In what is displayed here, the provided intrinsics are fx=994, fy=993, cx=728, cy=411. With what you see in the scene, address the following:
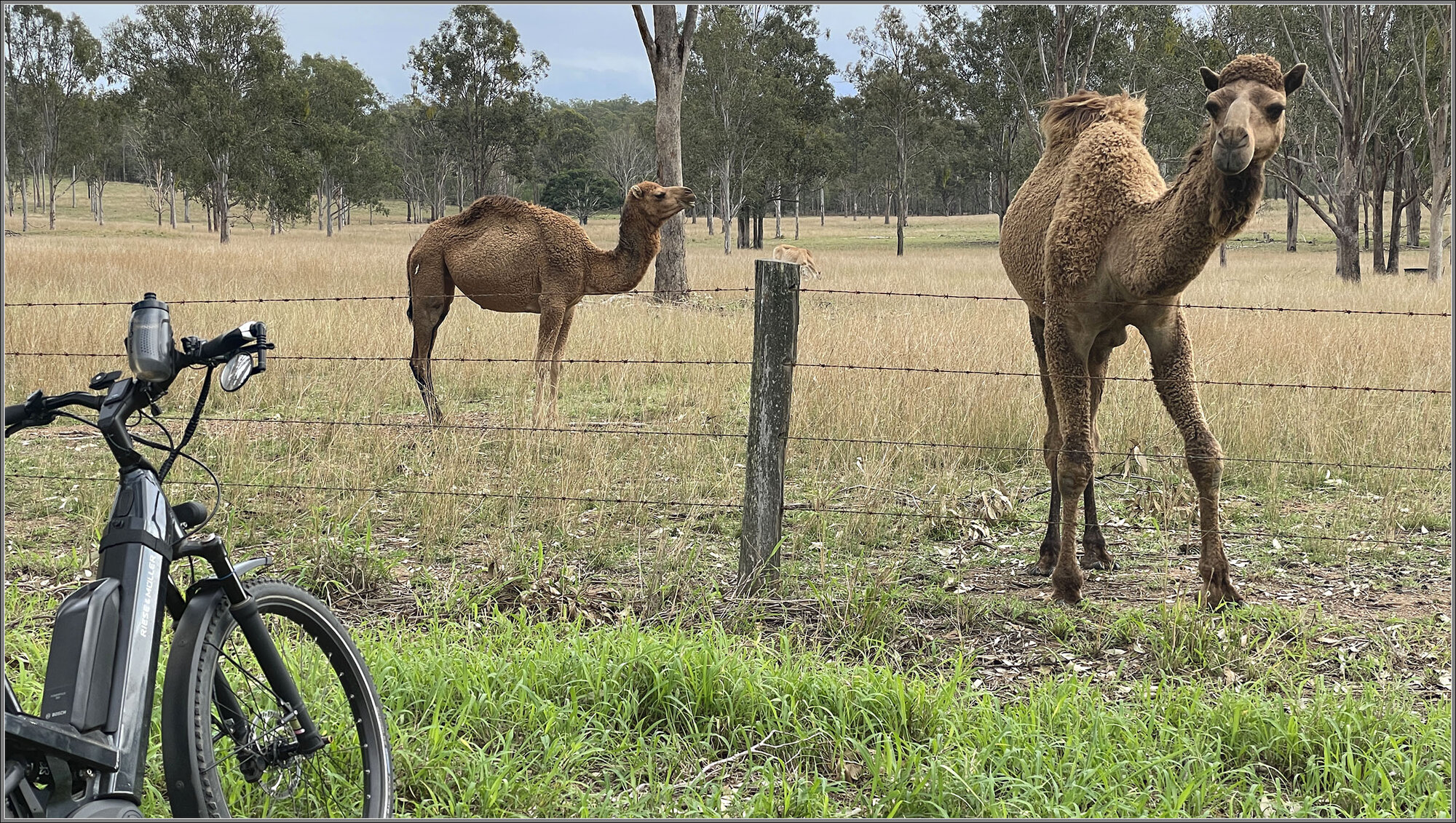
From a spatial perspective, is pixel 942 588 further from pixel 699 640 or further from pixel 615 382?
pixel 615 382

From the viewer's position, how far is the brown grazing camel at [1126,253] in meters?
3.51

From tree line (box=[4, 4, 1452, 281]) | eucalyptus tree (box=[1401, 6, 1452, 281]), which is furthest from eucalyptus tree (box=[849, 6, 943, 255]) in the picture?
eucalyptus tree (box=[1401, 6, 1452, 281])

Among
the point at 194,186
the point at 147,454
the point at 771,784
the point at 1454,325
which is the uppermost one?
the point at 194,186

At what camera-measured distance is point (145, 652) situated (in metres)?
2.24

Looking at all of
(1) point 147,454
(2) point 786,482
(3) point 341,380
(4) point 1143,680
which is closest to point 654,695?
(4) point 1143,680

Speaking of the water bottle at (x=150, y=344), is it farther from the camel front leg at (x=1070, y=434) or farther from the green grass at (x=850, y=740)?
the camel front leg at (x=1070, y=434)

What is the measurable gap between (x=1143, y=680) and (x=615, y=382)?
6.47m

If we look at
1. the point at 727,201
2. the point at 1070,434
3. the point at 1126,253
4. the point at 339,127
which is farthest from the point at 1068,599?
the point at 339,127

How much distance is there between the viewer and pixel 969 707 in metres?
3.36

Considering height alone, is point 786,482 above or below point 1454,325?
below

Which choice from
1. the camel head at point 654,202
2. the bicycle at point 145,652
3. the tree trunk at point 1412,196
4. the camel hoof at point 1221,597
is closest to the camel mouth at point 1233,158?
the camel hoof at point 1221,597

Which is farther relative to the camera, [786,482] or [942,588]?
[786,482]

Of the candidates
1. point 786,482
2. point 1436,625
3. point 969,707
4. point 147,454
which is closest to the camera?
point 969,707

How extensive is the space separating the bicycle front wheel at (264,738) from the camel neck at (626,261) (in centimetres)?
485
